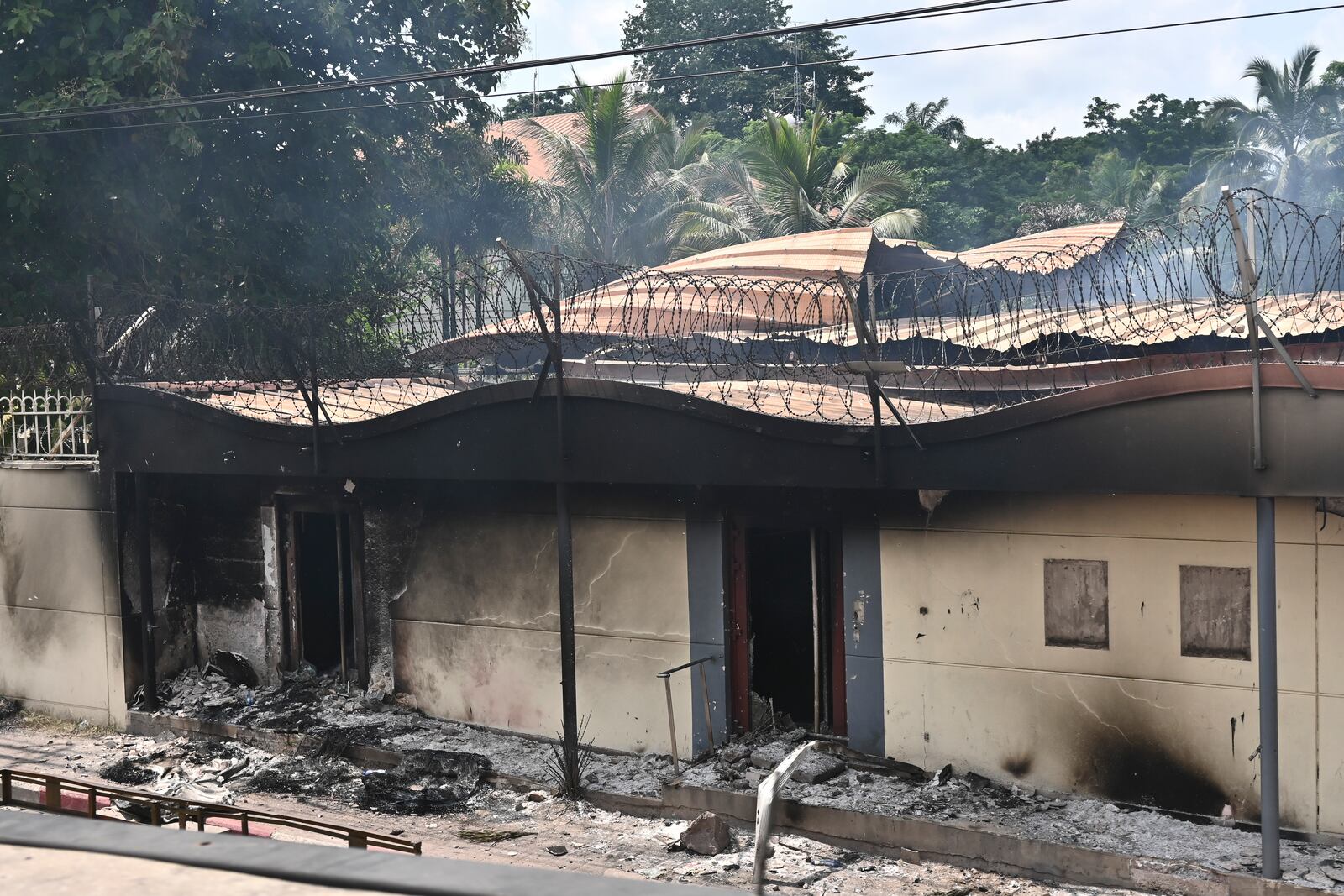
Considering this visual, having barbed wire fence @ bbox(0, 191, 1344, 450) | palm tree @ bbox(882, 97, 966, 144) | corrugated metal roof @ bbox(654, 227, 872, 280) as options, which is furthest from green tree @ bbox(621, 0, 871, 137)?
barbed wire fence @ bbox(0, 191, 1344, 450)

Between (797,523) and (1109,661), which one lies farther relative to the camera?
(797,523)

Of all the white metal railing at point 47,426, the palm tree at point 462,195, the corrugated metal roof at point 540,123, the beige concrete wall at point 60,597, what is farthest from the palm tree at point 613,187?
the beige concrete wall at point 60,597

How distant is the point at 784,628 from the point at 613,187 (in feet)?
66.1

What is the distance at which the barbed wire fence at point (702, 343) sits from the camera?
331 inches

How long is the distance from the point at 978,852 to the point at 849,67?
4078cm

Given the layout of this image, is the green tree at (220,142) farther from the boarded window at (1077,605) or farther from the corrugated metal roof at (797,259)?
the boarded window at (1077,605)

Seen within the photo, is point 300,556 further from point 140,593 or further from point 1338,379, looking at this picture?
point 1338,379

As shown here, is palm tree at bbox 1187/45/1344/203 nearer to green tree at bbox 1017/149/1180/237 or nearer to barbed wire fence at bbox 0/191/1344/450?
green tree at bbox 1017/149/1180/237

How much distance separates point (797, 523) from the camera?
9195 mm

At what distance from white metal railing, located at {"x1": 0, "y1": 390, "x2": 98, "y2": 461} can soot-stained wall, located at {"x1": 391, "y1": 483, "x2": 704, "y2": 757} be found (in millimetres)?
3683

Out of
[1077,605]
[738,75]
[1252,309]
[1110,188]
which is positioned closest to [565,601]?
[1077,605]

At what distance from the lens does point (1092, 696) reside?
8.09m

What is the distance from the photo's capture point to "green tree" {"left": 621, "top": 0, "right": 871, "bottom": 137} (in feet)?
144

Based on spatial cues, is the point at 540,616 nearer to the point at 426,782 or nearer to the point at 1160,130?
the point at 426,782
